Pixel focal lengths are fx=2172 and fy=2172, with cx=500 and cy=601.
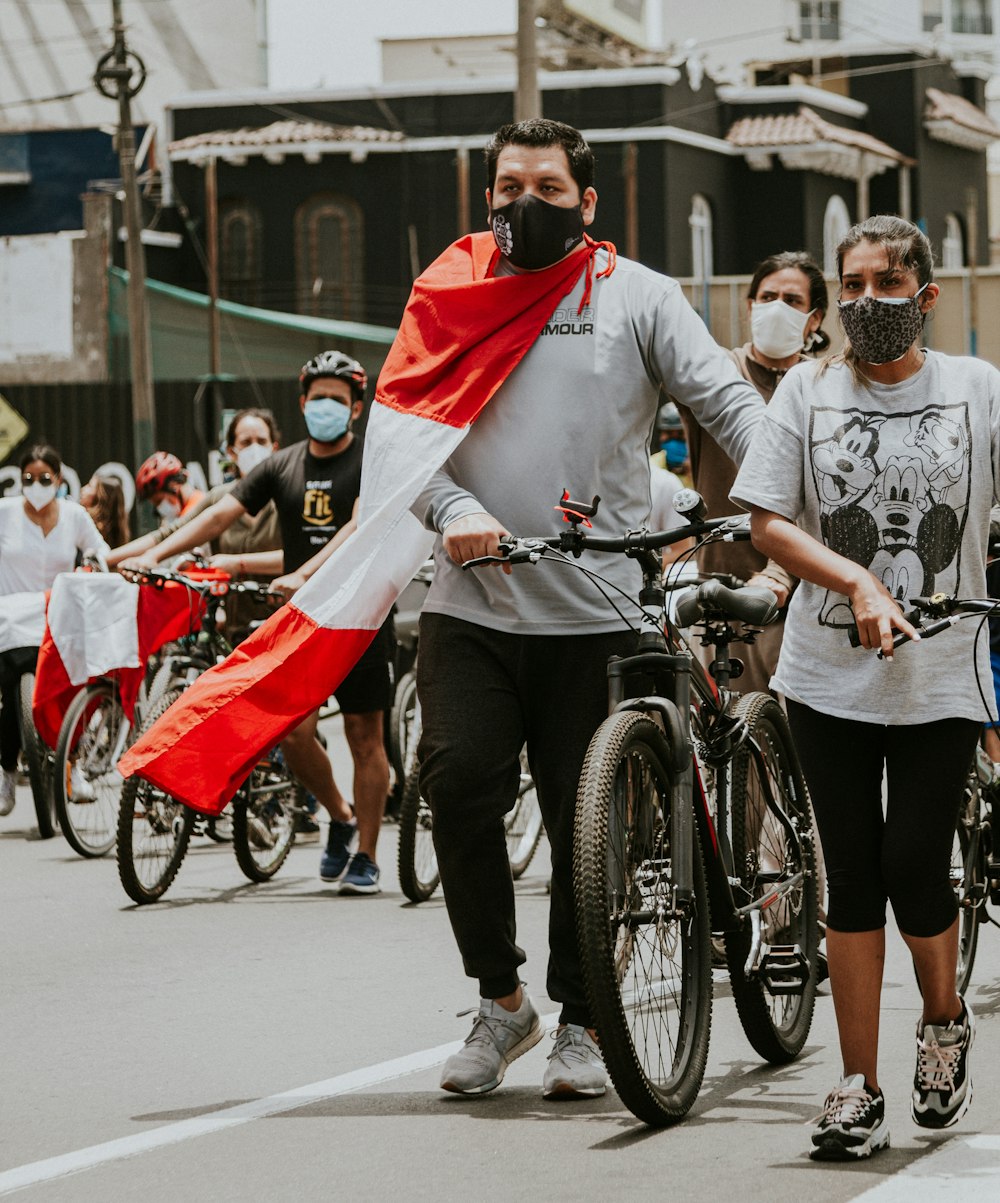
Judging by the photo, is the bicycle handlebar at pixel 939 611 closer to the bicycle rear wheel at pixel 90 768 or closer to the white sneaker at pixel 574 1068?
the white sneaker at pixel 574 1068

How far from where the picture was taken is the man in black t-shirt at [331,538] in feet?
29.0

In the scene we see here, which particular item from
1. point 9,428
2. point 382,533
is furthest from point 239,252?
point 382,533

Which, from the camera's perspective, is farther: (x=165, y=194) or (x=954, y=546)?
(x=165, y=194)

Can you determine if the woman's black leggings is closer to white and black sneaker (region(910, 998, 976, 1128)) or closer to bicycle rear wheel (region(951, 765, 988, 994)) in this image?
white and black sneaker (region(910, 998, 976, 1128))

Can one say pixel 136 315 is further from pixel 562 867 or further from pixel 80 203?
pixel 562 867

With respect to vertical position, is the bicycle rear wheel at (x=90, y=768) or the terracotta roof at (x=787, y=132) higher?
the terracotta roof at (x=787, y=132)

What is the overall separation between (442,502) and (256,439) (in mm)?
7563

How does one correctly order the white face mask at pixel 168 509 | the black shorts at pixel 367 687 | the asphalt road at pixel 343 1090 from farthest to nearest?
the white face mask at pixel 168 509
the black shorts at pixel 367 687
the asphalt road at pixel 343 1090

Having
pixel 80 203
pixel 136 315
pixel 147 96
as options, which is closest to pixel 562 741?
Result: pixel 136 315

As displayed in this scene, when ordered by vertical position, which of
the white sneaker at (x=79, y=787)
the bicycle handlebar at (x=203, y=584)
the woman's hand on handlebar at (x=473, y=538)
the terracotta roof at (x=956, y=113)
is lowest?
the white sneaker at (x=79, y=787)

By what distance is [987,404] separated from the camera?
466 centimetres

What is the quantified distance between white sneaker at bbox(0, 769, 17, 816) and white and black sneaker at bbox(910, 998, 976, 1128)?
798 cm

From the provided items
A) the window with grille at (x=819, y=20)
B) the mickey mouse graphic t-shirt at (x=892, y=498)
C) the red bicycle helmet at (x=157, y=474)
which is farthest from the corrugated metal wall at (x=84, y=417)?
the window with grille at (x=819, y=20)

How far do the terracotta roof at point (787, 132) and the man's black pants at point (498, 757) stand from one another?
40.8 meters
